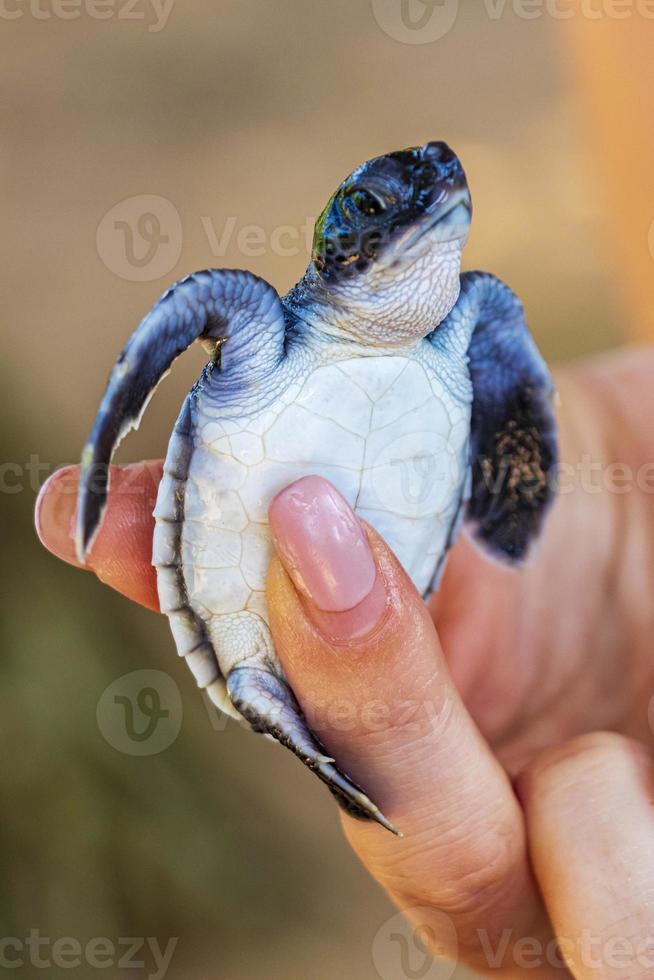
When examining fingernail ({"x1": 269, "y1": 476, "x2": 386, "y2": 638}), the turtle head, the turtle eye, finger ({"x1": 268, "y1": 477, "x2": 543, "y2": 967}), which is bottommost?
finger ({"x1": 268, "y1": 477, "x2": 543, "y2": 967})

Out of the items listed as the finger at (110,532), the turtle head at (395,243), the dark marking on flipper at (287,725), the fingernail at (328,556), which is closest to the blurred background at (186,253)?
the finger at (110,532)

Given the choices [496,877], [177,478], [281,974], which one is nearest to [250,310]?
[177,478]

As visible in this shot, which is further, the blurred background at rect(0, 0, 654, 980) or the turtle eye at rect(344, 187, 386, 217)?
the blurred background at rect(0, 0, 654, 980)

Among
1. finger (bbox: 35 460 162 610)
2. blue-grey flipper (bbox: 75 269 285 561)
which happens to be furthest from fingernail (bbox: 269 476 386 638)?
finger (bbox: 35 460 162 610)

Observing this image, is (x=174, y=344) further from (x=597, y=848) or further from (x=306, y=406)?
(x=597, y=848)

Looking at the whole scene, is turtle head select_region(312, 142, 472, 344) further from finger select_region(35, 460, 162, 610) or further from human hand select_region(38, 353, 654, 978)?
finger select_region(35, 460, 162, 610)

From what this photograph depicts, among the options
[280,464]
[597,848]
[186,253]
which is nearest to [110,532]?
[280,464]

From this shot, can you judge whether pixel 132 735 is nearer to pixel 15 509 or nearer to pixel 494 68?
pixel 15 509
